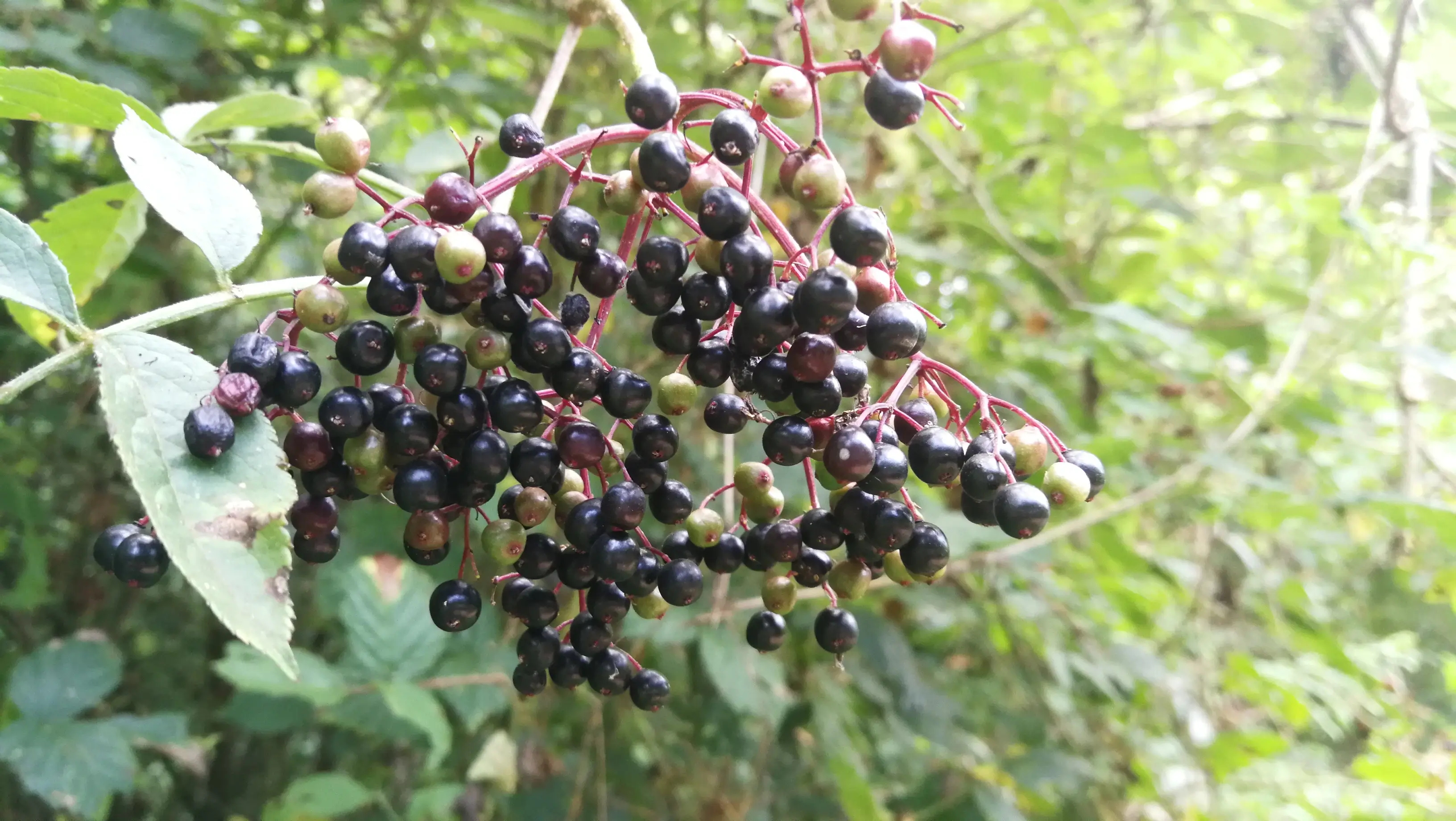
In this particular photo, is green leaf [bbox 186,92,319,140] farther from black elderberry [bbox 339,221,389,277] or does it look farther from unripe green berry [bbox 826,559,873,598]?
unripe green berry [bbox 826,559,873,598]

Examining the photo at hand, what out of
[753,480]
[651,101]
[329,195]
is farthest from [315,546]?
[651,101]

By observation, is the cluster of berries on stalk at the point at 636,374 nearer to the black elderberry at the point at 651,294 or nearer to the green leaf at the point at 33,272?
the black elderberry at the point at 651,294

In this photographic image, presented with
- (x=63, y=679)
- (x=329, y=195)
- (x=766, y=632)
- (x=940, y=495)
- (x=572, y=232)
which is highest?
(x=572, y=232)

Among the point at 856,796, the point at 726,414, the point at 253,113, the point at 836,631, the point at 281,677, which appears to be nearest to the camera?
the point at 726,414

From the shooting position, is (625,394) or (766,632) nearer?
(625,394)

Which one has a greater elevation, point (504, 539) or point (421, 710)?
point (504, 539)

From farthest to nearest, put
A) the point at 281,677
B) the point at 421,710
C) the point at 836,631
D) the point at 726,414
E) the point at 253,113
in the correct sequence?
the point at 281,677 → the point at 421,710 → the point at 253,113 → the point at 836,631 → the point at 726,414

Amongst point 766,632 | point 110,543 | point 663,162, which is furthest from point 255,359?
point 766,632

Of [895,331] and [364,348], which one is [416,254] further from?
[895,331]

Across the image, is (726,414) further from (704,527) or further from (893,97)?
(893,97)

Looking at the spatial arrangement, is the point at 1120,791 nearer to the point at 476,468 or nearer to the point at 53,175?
the point at 476,468
